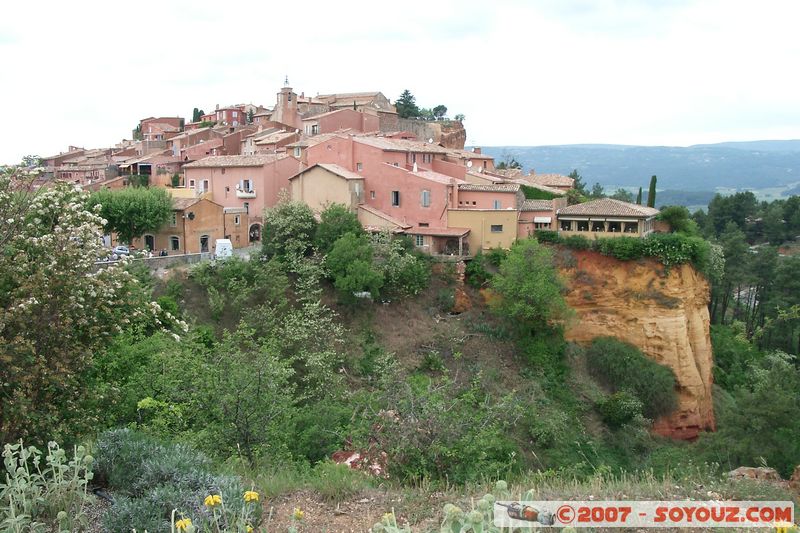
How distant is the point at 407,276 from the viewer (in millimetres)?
30094

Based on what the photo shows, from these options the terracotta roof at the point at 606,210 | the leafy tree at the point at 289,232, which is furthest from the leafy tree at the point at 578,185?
the leafy tree at the point at 289,232

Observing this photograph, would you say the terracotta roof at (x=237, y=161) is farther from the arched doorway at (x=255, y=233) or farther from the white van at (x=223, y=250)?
the white van at (x=223, y=250)

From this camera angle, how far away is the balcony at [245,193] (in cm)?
3591

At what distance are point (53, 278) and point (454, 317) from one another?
2253cm

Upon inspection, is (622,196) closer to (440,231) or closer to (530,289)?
(440,231)

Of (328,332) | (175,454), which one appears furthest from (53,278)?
(328,332)

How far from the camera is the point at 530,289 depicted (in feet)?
92.2

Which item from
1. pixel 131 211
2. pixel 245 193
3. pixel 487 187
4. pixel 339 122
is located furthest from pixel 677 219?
pixel 131 211

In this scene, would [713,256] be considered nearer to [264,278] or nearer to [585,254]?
[585,254]

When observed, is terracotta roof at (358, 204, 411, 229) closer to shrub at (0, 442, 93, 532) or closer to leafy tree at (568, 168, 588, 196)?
leafy tree at (568, 168, 588, 196)

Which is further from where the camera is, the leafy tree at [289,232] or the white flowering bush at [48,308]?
the leafy tree at [289,232]

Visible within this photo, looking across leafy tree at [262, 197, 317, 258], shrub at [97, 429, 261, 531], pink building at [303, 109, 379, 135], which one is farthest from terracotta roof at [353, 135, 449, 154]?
shrub at [97, 429, 261, 531]

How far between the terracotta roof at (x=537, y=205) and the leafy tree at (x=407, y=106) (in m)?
32.8

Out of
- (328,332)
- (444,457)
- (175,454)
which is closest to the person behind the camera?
(175,454)
